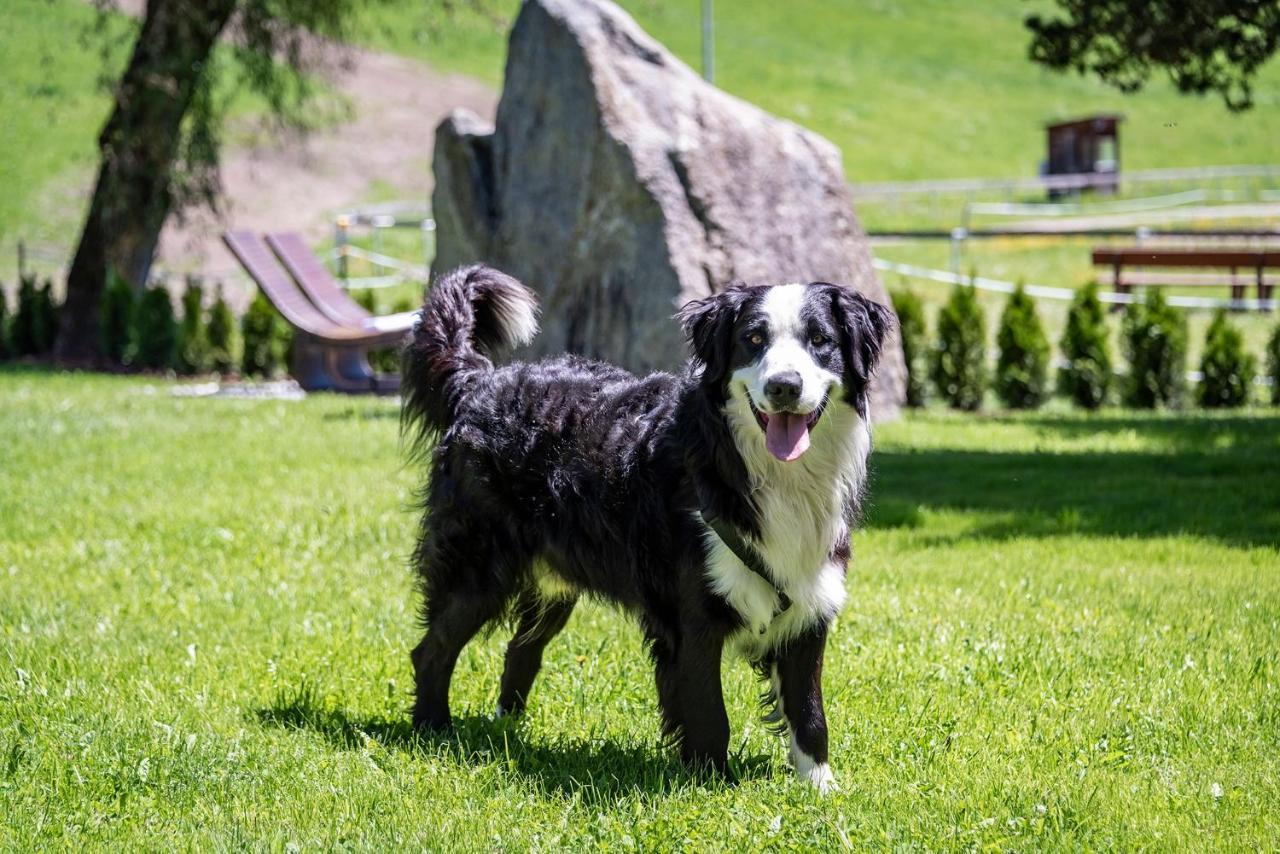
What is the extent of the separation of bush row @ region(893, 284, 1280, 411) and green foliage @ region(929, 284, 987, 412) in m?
0.01

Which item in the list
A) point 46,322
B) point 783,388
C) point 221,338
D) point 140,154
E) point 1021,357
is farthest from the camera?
point 46,322

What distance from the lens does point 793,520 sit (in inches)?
168

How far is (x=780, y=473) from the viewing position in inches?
168

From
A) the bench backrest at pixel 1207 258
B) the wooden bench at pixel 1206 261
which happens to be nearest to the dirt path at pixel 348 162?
the wooden bench at pixel 1206 261

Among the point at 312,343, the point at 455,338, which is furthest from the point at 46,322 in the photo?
the point at 455,338

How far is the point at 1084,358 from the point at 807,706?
35.1 ft

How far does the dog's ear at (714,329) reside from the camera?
4.25 meters

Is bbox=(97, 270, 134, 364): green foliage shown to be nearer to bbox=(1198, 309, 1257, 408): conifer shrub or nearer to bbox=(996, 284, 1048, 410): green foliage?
bbox=(996, 284, 1048, 410): green foliage

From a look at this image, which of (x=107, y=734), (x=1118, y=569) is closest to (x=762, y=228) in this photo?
(x=1118, y=569)

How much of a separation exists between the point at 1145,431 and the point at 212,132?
14.4m

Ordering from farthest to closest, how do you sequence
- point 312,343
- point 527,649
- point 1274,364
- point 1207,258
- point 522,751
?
point 1207,258 < point 312,343 < point 1274,364 < point 527,649 < point 522,751

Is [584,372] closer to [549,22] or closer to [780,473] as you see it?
[780,473]

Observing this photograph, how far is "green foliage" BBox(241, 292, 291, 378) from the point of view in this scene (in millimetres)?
17922

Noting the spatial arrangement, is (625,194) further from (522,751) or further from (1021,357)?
(522,751)
